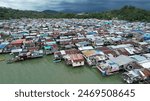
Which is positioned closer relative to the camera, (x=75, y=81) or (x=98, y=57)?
(x=75, y=81)

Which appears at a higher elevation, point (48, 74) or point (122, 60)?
point (122, 60)

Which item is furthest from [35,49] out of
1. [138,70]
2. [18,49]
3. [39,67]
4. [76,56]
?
[138,70]

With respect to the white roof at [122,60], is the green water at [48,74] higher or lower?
lower

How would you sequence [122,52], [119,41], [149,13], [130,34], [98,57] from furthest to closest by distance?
[149,13] → [130,34] → [119,41] → [122,52] → [98,57]

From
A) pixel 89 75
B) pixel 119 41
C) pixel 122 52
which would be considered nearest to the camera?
pixel 89 75

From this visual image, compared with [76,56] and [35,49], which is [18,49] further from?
[76,56]

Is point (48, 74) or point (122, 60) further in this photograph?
point (122, 60)

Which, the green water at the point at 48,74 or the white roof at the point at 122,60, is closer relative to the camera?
the green water at the point at 48,74

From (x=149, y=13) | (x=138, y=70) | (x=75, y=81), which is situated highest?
(x=149, y=13)
